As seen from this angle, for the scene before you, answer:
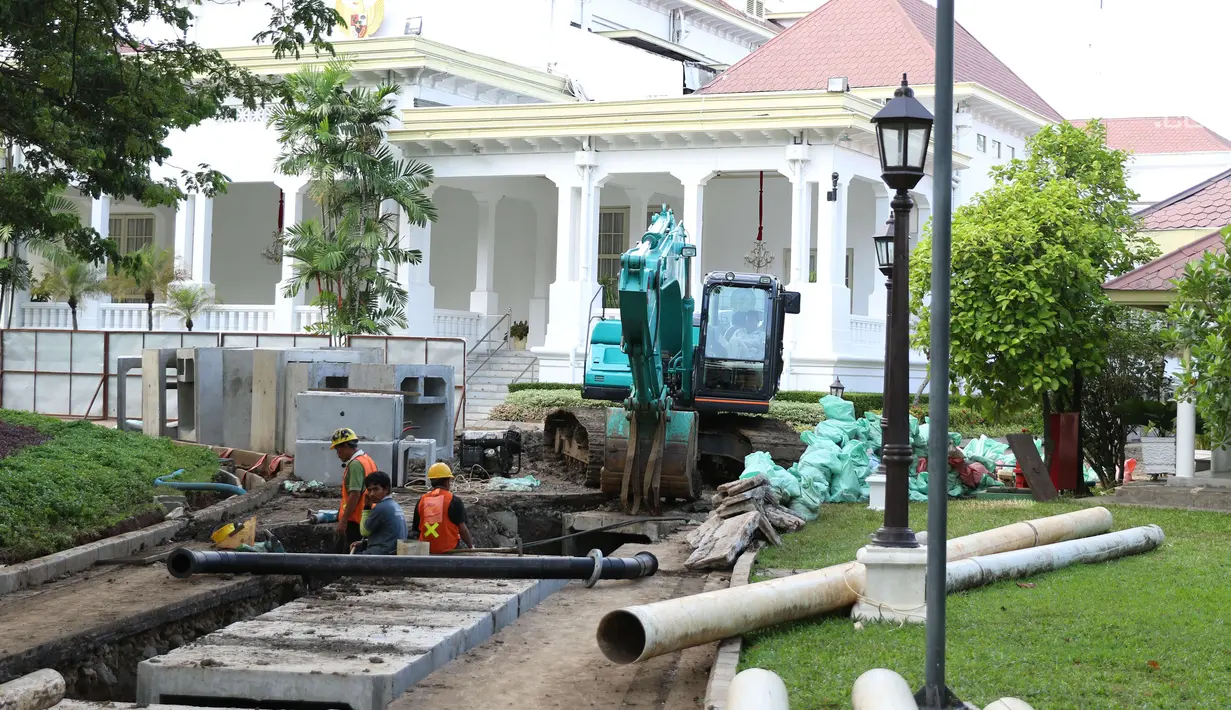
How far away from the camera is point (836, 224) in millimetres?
27969

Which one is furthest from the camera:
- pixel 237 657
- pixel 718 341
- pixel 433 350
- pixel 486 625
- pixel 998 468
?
pixel 433 350

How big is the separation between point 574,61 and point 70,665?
29.1m

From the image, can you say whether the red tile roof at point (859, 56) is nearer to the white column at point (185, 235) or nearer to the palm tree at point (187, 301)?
the white column at point (185, 235)

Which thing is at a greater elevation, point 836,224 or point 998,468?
point 836,224

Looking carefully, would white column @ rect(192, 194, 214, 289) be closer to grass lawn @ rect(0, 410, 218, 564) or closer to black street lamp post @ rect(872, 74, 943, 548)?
grass lawn @ rect(0, 410, 218, 564)

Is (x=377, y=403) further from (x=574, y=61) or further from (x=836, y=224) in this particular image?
(x=574, y=61)

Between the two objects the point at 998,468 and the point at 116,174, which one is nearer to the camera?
the point at 116,174

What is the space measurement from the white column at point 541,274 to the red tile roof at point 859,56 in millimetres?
5650

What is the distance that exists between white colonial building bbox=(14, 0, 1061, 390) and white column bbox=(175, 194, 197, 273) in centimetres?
7

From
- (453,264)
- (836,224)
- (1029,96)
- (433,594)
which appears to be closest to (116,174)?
(433,594)

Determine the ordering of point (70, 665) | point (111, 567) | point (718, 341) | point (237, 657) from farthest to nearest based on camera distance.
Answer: point (718, 341), point (111, 567), point (70, 665), point (237, 657)

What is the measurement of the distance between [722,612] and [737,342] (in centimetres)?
1085

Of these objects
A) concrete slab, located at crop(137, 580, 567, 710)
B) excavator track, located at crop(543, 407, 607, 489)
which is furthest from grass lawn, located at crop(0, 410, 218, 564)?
excavator track, located at crop(543, 407, 607, 489)

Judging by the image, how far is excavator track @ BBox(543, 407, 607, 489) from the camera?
771 inches
